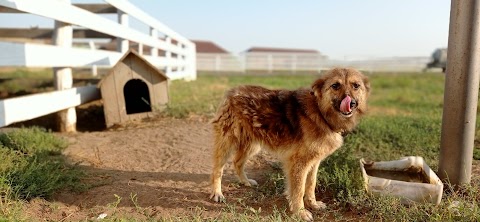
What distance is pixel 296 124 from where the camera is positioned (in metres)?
3.90

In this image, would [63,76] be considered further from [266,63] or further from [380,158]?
[266,63]

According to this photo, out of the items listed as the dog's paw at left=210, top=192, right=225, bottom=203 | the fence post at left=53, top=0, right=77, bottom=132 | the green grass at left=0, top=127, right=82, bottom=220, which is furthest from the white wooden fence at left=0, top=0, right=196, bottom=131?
the dog's paw at left=210, top=192, right=225, bottom=203

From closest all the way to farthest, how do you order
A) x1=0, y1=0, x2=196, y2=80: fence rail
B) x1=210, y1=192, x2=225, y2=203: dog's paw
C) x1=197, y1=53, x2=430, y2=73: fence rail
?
x1=210, y1=192, x2=225, y2=203: dog's paw < x1=0, y1=0, x2=196, y2=80: fence rail < x1=197, y1=53, x2=430, y2=73: fence rail

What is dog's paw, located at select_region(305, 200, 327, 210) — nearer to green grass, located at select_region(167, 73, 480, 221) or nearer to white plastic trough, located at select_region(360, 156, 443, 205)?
green grass, located at select_region(167, 73, 480, 221)

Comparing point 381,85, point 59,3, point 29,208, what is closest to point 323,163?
point 29,208

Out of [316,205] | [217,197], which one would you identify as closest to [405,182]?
[316,205]

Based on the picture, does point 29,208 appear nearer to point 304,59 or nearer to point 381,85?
point 381,85

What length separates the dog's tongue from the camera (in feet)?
11.6

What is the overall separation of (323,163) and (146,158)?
89.1 inches

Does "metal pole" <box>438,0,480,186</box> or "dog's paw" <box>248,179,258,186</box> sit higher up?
"metal pole" <box>438,0,480,186</box>

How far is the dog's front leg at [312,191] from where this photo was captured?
156 inches

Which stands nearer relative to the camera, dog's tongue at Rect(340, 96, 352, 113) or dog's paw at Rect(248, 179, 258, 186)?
dog's tongue at Rect(340, 96, 352, 113)

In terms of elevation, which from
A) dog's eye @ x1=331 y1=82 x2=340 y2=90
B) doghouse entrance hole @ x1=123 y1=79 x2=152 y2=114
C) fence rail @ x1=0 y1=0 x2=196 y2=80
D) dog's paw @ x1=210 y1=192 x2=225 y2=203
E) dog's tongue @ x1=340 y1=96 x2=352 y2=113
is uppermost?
fence rail @ x1=0 y1=0 x2=196 y2=80

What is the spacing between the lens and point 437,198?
11.7ft
